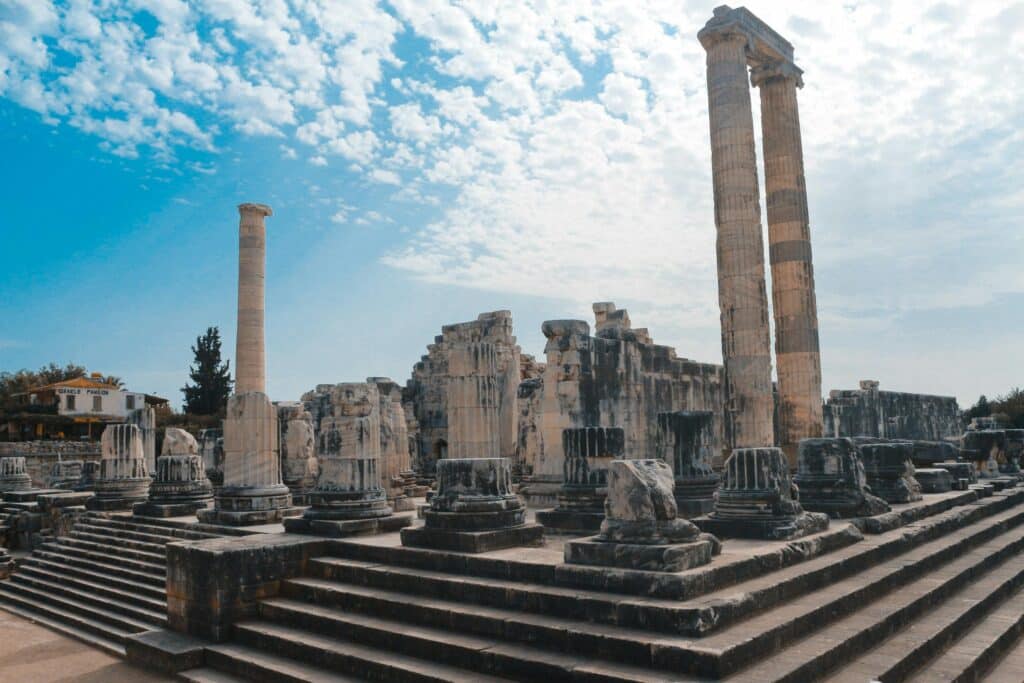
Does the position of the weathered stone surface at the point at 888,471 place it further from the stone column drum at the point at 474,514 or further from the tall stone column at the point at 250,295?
the tall stone column at the point at 250,295

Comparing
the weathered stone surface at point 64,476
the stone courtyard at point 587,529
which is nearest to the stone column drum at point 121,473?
the stone courtyard at point 587,529

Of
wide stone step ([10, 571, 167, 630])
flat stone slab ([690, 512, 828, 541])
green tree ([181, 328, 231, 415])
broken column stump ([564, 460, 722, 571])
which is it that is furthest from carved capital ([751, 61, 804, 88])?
green tree ([181, 328, 231, 415])

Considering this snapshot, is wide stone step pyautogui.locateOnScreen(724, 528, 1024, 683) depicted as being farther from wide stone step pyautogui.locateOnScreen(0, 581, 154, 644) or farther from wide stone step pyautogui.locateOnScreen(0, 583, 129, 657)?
wide stone step pyautogui.locateOnScreen(0, 581, 154, 644)

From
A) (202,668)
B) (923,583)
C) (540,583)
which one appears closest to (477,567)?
(540,583)

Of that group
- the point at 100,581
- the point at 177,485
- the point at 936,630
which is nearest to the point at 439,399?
the point at 177,485

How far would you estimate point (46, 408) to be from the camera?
1875 inches

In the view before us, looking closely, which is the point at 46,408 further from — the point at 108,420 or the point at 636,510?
the point at 636,510

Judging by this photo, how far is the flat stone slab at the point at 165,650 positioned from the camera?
7.64m

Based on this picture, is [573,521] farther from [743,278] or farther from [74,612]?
[743,278]

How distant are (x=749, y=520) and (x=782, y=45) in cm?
1370

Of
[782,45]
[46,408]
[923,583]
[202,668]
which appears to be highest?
[782,45]

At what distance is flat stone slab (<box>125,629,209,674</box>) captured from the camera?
7.64 metres

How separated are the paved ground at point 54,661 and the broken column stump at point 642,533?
4.62m

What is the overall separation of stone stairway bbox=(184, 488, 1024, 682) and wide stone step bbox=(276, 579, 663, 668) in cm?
1
